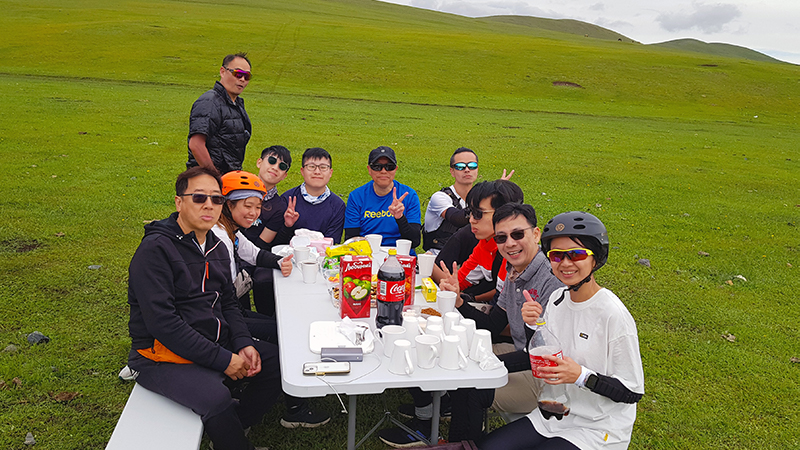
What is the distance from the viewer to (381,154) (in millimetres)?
5547

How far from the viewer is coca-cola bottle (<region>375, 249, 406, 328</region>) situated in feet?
10.7

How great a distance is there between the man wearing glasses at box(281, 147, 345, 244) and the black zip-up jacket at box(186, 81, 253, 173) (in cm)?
84

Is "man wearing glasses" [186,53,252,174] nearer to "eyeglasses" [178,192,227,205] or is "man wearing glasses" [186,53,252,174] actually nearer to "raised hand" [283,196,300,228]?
"raised hand" [283,196,300,228]

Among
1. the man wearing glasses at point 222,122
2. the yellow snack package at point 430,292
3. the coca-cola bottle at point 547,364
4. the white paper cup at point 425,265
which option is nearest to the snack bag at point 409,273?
the yellow snack package at point 430,292

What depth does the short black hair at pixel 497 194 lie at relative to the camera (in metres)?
4.09

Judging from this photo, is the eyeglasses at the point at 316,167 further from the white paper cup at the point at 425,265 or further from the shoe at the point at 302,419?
the shoe at the point at 302,419

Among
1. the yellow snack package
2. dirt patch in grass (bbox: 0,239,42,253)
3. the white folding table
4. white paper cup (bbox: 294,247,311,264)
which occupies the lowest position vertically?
→ dirt patch in grass (bbox: 0,239,42,253)

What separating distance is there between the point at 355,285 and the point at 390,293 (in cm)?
28

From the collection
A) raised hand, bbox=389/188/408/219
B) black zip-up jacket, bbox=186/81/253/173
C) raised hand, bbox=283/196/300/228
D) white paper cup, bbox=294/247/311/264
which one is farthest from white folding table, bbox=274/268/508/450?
black zip-up jacket, bbox=186/81/253/173

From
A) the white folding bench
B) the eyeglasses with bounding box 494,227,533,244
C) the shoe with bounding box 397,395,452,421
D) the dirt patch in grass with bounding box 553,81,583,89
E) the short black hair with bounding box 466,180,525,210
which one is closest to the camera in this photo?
the white folding bench

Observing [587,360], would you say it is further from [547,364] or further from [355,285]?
[355,285]

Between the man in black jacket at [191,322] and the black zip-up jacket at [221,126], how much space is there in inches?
94.8

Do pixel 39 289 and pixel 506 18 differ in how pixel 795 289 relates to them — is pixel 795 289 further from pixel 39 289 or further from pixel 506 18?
pixel 506 18

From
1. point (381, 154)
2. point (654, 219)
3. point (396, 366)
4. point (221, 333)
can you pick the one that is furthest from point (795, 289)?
point (221, 333)
